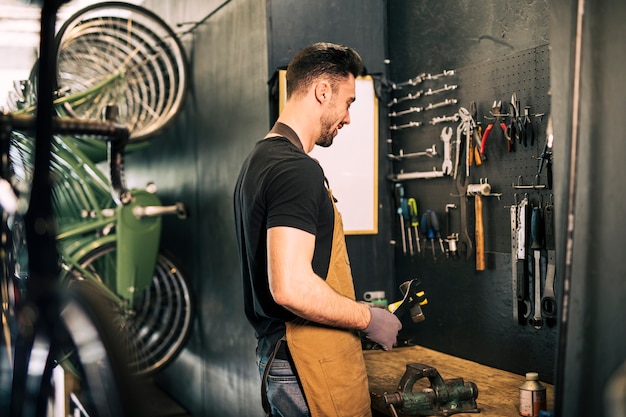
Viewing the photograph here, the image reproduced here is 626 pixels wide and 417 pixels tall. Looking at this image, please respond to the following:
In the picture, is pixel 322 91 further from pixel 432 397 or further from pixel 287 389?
pixel 432 397

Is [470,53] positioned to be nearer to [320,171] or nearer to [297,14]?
[297,14]

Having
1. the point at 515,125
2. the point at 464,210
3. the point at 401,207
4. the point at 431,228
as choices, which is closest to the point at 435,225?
the point at 431,228

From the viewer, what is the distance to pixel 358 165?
3576 mm

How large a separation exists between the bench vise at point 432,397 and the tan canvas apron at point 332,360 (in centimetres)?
13

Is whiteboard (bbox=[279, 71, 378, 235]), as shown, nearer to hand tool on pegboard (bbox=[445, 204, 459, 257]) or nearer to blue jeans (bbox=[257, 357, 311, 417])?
hand tool on pegboard (bbox=[445, 204, 459, 257])

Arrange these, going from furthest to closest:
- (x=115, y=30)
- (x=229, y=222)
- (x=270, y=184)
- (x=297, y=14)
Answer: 1. (x=115, y=30)
2. (x=229, y=222)
3. (x=297, y=14)
4. (x=270, y=184)

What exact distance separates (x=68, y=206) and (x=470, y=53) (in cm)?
371

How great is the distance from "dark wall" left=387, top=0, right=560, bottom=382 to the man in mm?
774

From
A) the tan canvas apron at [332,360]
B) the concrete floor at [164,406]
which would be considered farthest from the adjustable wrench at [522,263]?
the concrete floor at [164,406]

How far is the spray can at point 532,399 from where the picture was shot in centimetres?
240

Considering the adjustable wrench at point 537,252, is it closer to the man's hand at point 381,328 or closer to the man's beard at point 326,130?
the man's hand at point 381,328

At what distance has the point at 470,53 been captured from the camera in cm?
319

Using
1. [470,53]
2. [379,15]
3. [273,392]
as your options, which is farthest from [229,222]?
[273,392]

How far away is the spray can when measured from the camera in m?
2.40
